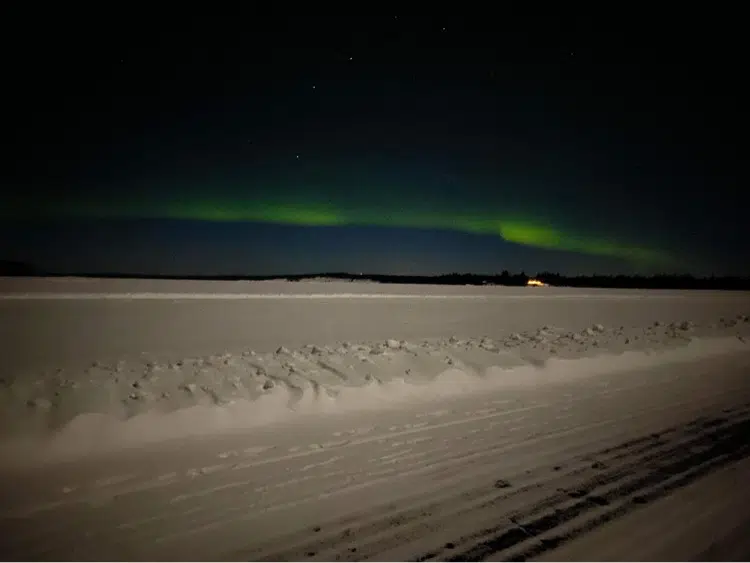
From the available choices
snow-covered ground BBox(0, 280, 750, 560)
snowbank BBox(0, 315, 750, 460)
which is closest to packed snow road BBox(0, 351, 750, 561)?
snow-covered ground BBox(0, 280, 750, 560)

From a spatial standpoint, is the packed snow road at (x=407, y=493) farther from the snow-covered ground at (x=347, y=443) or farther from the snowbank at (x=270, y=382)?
the snowbank at (x=270, y=382)

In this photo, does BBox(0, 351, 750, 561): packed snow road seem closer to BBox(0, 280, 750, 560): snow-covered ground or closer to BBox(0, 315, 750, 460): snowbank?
BBox(0, 280, 750, 560): snow-covered ground

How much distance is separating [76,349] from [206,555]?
6140mm

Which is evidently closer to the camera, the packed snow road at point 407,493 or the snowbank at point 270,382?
the packed snow road at point 407,493

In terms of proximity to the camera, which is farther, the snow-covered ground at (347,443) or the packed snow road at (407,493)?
the snow-covered ground at (347,443)

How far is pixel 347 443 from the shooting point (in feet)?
15.1

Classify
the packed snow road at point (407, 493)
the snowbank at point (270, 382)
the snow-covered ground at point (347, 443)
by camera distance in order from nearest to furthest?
the packed snow road at point (407, 493), the snow-covered ground at point (347, 443), the snowbank at point (270, 382)

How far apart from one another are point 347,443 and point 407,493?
122 centimetres

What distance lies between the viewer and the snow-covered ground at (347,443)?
117 inches

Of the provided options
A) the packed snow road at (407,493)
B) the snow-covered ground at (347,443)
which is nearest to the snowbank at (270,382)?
the snow-covered ground at (347,443)

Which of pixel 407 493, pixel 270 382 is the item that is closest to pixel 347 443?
pixel 407 493

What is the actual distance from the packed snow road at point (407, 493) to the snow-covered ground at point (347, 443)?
0.02 meters

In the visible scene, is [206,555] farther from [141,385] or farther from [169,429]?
[141,385]

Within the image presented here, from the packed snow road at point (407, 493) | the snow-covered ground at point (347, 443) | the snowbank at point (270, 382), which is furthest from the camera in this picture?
the snowbank at point (270, 382)
